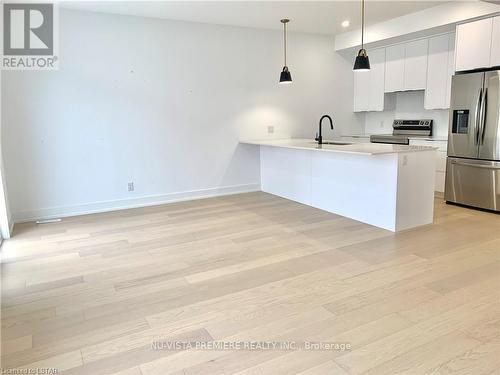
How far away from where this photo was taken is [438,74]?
556cm

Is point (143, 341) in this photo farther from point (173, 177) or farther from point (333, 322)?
point (173, 177)

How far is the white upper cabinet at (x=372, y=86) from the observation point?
21.2 feet

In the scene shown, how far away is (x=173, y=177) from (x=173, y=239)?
1.84m

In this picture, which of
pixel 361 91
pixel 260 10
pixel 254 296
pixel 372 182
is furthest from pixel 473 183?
pixel 254 296

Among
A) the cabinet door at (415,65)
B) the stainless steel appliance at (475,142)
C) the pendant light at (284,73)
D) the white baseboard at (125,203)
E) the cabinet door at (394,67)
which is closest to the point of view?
the stainless steel appliance at (475,142)

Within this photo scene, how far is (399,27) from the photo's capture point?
5426 millimetres

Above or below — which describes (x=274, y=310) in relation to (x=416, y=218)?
below

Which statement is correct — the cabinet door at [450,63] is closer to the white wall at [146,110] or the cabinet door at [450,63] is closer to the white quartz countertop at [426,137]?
the white quartz countertop at [426,137]

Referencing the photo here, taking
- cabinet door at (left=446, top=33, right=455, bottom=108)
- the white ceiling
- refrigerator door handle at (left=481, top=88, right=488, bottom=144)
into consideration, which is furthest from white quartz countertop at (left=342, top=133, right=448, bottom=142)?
the white ceiling

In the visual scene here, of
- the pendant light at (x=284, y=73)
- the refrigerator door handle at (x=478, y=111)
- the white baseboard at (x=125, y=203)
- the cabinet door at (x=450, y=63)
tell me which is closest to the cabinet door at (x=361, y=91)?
the cabinet door at (x=450, y=63)

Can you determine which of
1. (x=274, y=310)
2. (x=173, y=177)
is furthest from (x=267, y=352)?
(x=173, y=177)

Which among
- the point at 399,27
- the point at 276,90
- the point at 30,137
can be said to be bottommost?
the point at 30,137

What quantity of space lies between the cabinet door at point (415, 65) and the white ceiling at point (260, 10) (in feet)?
2.43

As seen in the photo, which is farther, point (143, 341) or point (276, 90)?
point (276, 90)
